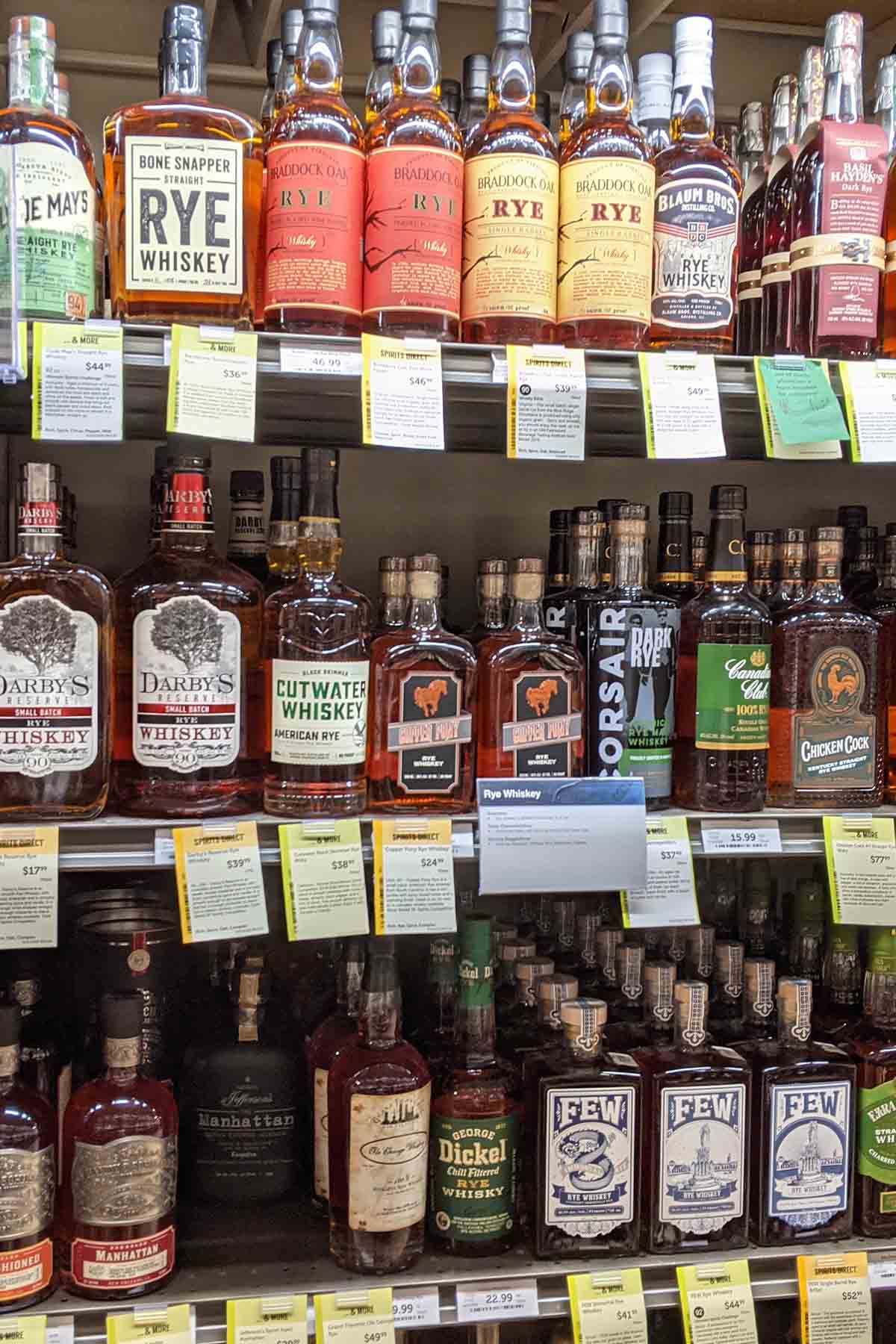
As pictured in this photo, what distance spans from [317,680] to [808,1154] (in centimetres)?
83

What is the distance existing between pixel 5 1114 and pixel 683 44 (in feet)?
4.69

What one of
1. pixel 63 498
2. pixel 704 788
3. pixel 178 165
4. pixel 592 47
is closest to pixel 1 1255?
pixel 63 498

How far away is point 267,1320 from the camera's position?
1.29 meters

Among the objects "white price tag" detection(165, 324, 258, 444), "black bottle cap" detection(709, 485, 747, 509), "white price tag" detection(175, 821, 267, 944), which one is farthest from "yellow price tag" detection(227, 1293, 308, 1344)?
"black bottle cap" detection(709, 485, 747, 509)

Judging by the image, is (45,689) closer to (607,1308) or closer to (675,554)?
(675,554)

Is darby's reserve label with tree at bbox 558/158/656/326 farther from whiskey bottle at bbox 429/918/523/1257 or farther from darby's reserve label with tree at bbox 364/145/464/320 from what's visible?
whiskey bottle at bbox 429/918/523/1257

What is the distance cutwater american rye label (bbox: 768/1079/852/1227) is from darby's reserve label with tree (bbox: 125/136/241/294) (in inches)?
46.0

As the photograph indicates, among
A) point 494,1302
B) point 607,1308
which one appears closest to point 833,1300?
point 607,1308

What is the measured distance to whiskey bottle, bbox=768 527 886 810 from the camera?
148 cm

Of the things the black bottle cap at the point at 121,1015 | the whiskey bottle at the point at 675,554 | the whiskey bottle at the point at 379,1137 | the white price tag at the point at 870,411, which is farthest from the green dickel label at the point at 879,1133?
the black bottle cap at the point at 121,1015

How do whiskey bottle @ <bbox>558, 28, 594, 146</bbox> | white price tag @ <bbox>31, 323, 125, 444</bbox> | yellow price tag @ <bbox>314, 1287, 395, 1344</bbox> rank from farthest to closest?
whiskey bottle @ <bbox>558, 28, 594, 146</bbox>
yellow price tag @ <bbox>314, 1287, 395, 1344</bbox>
white price tag @ <bbox>31, 323, 125, 444</bbox>

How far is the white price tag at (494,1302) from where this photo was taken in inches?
52.4

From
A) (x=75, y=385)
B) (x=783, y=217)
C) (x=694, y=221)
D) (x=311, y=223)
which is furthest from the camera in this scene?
(x=783, y=217)

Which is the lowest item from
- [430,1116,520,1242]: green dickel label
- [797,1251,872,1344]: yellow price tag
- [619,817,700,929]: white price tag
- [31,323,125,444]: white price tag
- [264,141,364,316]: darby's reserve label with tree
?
[797,1251,872,1344]: yellow price tag
